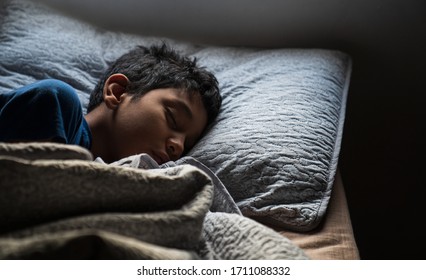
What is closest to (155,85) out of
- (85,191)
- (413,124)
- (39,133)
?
(39,133)

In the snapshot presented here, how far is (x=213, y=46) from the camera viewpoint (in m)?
1.42

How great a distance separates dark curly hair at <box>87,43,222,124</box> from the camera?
3.61 feet

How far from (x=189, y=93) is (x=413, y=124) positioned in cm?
65

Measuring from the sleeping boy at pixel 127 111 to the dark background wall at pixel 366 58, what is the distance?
1.00 feet

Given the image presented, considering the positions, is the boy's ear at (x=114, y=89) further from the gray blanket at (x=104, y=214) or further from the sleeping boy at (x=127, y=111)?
the gray blanket at (x=104, y=214)

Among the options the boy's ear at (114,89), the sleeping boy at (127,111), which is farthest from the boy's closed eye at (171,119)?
the boy's ear at (114,89)

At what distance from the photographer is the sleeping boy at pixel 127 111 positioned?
2.91ft

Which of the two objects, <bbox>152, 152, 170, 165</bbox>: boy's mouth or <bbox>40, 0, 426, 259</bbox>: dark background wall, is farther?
<bbox>40, 0, 426, 259</bbox>: dark background wall

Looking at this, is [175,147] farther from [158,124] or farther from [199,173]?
[199,173]

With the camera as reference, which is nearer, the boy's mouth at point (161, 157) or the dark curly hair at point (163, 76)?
the boy's mouth at point (161, 157)

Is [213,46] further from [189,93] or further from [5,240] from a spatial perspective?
[5,240]

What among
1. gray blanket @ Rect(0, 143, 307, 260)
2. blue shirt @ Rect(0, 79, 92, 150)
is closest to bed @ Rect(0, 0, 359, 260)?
gray blanket @ Rect(0, 143, 307, 260)

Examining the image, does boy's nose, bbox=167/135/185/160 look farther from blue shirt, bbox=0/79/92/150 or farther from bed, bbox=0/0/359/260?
blue shirt, bbox=0/79/92/150

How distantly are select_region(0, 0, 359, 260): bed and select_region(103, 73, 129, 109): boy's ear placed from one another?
0.27ft
